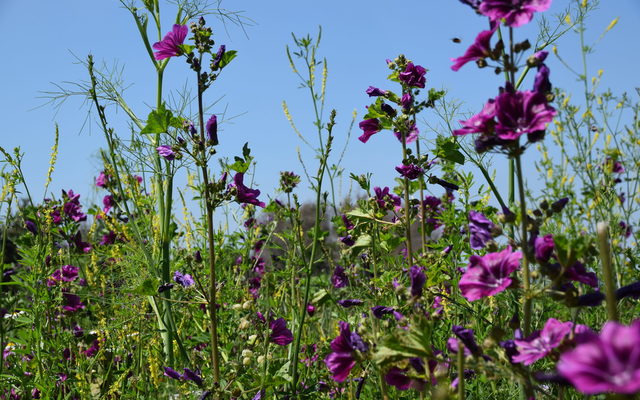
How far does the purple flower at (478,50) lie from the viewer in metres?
1.58

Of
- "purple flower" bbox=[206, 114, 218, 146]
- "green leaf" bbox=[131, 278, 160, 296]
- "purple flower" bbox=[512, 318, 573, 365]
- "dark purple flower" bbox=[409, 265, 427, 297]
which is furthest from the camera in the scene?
"purple flower" bbox=[206, 114, 218, 146]

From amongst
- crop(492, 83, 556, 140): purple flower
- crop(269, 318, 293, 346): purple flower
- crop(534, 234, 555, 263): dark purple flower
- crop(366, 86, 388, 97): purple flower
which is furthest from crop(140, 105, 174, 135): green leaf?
crop(534, 234, 555, 263): dark purple flower

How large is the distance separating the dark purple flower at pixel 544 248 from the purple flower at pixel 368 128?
1609 mm

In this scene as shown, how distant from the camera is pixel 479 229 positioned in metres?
1.75

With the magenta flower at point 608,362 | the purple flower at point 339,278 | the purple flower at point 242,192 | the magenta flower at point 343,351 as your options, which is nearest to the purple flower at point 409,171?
the purple flower at point 242,192

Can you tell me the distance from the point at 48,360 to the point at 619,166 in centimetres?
651

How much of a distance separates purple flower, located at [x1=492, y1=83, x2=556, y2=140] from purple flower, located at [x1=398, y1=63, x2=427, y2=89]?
1.63 metres

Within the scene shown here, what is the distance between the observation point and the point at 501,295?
336cm

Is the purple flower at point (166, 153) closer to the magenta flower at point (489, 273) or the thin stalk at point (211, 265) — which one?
the thin stalk at point (211, 265)

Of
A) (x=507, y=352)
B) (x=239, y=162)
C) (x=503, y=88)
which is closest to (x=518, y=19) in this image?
(x=503, y=88)

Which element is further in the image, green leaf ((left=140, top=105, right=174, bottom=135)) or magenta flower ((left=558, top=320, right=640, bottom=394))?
green leaf ((left=140, top=105, right=174, bottom=135))

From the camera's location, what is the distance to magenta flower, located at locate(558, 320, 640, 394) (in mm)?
844

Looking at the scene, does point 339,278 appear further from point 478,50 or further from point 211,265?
point 478,50

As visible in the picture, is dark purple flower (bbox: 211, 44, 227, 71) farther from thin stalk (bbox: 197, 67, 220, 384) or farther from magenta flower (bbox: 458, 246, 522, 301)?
magenta flower (bbox: 458, 246, 522, 301)
